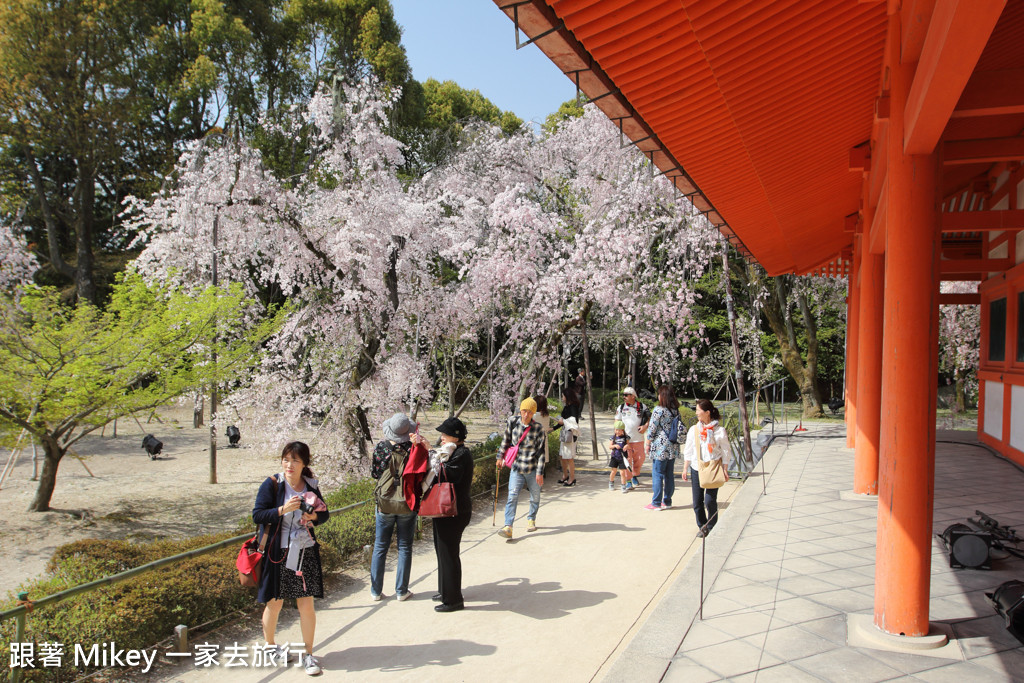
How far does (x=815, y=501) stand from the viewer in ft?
24.4

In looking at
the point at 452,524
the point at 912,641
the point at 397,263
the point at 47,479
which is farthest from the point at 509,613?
the point at 47,479

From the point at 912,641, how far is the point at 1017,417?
721 cm

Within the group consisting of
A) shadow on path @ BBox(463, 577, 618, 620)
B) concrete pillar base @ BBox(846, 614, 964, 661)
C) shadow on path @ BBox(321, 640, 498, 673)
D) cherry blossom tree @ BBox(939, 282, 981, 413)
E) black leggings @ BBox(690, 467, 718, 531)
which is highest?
cherry blossom tree @ BBox(939, 282, 981, 413)

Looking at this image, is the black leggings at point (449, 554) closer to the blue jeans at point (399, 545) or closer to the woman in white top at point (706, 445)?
the blue jeans at point (399, 545)

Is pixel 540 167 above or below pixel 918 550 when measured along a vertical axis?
above

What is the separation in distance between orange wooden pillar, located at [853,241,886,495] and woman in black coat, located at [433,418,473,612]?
15.8ft

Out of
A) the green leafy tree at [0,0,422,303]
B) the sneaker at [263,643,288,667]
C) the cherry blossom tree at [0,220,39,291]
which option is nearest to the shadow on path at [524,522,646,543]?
the sneaker at [263,643,288,667]

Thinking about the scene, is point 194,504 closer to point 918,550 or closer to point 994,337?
point 918,550

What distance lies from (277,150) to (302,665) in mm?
21508

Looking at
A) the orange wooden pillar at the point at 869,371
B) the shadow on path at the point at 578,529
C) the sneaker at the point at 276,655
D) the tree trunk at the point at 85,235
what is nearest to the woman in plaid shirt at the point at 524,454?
the shadow on path at the point at 578,529

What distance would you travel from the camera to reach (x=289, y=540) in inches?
157

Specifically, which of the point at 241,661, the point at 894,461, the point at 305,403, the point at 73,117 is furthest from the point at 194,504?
the point at 73,117

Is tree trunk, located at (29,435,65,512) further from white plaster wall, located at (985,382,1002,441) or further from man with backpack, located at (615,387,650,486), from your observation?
white plaster wall, located at (985,382,1002,441)

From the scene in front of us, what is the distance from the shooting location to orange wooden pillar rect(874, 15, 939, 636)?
3463 millimetres
